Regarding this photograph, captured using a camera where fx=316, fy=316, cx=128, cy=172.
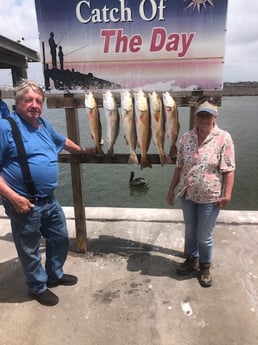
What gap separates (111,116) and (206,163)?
995mm

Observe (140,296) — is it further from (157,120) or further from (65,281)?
(157,120)

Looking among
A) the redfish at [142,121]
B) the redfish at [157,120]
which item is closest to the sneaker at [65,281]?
the redfish at [142,121]

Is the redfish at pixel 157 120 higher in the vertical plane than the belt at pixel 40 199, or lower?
higher

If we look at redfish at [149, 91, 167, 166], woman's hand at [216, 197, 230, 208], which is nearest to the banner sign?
redfish at [149, 91, 167, 166]

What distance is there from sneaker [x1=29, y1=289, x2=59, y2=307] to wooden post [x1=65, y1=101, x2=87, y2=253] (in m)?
0.86

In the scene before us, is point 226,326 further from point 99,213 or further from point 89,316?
point 99,213

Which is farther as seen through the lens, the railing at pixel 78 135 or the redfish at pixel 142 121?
the railing at pixel 78 135

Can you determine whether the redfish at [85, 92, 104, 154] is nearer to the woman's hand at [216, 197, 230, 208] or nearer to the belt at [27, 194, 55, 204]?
the belt at [27, 194, 55, 204]

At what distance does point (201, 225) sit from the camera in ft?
9.87

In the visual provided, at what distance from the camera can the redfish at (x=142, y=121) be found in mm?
2951

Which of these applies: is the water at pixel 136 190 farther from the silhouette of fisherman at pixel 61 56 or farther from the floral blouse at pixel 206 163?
the silhouette of fisherman at pixel 61 56

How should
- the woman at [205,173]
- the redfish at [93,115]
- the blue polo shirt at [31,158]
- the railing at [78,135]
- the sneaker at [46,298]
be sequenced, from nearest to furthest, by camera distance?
the blue polo shirt at [31,158] → the woman at [205,173] → the sneaker at [46,298] → the redfish at [93,115] → the railing at [78,135]

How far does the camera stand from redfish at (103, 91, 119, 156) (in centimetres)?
299

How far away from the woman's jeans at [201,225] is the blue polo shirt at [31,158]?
51.4 inches
